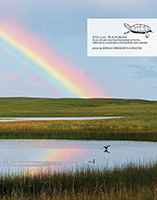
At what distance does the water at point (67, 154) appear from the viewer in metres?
23.8

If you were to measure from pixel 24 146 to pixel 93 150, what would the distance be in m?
6.38

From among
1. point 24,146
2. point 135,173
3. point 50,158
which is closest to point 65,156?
point 50,158

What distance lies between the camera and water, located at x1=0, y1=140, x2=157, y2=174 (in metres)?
23.8

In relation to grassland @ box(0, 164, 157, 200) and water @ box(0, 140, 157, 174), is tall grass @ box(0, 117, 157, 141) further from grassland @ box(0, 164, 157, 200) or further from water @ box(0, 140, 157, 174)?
grassland @ box(0, 164, 157, 200)

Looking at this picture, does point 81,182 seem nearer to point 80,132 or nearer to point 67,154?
point 67,154

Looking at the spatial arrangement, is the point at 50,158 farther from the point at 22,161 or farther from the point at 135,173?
the point at 135,173

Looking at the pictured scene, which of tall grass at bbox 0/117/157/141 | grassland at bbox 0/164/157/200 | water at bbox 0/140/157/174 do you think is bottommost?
grassland at bbox 0/164/157/200

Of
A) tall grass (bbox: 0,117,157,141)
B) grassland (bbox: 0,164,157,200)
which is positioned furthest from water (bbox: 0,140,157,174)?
grassland (bbox: 0,164,157,200)

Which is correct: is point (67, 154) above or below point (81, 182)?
above

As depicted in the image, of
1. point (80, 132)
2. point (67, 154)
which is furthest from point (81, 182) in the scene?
point (80, 132)

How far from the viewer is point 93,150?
32.1m

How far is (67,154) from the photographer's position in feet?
98.5

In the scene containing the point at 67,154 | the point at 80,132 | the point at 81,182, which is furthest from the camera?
the point at 80,132

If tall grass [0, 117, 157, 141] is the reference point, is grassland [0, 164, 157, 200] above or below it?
below
